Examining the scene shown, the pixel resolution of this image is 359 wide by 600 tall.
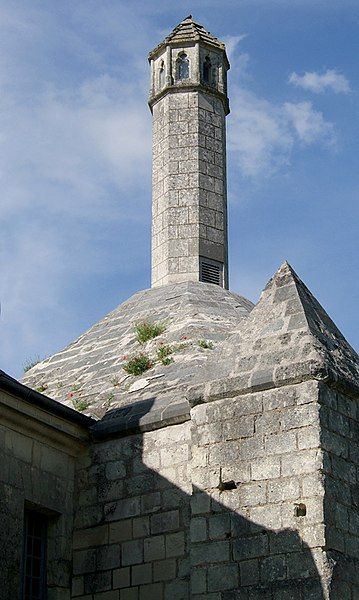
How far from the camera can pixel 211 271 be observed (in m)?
15.1

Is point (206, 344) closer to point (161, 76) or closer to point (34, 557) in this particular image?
point (34, 557)

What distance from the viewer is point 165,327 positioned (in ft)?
40.9

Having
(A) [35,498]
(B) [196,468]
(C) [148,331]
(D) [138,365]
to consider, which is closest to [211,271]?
(C) [148,331]

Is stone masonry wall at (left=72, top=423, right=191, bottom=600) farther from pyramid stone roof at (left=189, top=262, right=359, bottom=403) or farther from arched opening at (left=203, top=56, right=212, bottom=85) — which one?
arched opening at (left=203, top=56, right=212, bottom=85)

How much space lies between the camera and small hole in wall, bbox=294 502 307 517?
8.63 metres

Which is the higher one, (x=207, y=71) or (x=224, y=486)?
(x=207, y=71)

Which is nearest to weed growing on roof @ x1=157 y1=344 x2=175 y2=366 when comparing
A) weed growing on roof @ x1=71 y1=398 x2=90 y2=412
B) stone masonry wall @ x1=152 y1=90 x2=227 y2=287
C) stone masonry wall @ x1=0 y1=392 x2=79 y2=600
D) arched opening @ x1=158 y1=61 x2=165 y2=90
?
weed growing on roof @ x1=71 y1=398 x2=90 y2=412

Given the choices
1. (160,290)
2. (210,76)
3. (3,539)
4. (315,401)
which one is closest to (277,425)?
(315,401)

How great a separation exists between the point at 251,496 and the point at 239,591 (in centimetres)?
80

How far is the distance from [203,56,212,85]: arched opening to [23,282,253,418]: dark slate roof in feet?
12.4

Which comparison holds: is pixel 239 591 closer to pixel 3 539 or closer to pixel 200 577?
pixel 200 577

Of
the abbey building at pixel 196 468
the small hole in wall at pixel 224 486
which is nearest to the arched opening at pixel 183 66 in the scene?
the abbey building at pixel 196 468

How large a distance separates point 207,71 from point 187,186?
225cm

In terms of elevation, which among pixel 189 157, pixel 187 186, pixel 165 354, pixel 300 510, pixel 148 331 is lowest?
pixel 300 510
